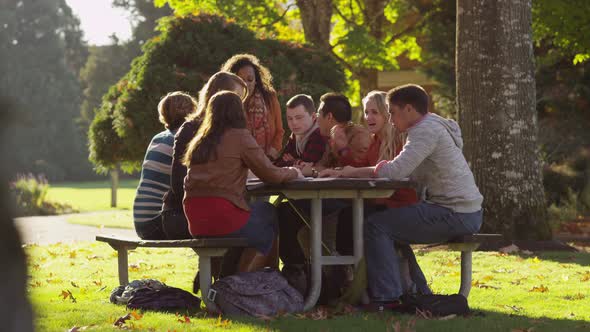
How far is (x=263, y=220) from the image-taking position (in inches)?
237

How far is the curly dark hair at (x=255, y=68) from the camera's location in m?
7.92

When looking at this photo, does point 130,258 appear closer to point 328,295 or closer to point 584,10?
point 328,295

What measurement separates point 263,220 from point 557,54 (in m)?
15.3

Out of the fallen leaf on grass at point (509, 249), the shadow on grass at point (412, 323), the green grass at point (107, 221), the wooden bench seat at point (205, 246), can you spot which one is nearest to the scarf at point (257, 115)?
the wooden bench seat at point (205, 246)

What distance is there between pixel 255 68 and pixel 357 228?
8.10 feet

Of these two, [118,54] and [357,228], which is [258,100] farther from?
[118,54]

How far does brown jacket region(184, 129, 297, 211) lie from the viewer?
580 centimetres

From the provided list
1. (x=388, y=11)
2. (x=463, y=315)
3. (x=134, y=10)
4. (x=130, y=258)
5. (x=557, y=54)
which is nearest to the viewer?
(x=463, y=315)

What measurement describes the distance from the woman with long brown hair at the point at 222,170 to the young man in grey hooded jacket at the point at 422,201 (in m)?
0.70

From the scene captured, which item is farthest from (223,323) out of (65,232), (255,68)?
(65,232)

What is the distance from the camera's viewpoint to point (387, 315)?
232 inches

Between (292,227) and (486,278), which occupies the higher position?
(292,227)

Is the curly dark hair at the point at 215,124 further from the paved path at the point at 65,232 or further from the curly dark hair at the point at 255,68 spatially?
the paved path at the point at 65,232

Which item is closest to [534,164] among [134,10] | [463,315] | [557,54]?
[463,315]
